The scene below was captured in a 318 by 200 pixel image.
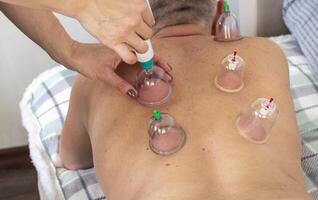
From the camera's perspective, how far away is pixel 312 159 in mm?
1241

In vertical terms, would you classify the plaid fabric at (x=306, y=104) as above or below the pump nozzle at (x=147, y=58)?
below

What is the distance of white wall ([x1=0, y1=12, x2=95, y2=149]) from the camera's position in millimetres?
1797

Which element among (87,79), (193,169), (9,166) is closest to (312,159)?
(193,169)

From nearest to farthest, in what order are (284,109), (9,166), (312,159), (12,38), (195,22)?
(284,109), (195,22), (312,159), (12,38), (9,166)

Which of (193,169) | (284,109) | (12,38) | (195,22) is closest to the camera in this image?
A: (193,169)

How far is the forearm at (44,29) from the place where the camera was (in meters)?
1.09

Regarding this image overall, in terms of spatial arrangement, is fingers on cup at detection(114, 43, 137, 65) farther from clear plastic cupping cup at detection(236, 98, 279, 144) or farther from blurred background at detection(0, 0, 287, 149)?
blurred background at detection(0, 0, 287, 149)

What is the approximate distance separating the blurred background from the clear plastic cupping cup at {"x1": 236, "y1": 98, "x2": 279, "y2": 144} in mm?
899

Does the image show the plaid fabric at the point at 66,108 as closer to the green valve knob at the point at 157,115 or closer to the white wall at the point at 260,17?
the white wall at the point at 260,17

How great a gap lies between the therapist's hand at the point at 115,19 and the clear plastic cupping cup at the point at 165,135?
0.54ft

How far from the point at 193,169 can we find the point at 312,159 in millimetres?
502

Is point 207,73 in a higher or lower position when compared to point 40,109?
higher

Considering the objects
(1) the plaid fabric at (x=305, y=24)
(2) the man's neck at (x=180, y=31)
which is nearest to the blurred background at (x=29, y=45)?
(1) the plaid fabric at (x=305, y=24)

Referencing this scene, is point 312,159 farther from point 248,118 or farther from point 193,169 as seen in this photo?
point 193,169
